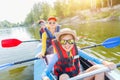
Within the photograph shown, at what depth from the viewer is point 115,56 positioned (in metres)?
5.97

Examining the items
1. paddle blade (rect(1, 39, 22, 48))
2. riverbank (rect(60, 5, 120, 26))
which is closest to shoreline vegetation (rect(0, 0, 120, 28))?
riverbank (rect(60, 5, 120, 26))

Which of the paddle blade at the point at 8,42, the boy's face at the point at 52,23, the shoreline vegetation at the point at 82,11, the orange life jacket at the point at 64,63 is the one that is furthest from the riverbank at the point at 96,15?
the orange life jacket at the point at 64,63

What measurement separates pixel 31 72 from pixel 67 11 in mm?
32169

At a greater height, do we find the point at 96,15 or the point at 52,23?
the point at 52,23

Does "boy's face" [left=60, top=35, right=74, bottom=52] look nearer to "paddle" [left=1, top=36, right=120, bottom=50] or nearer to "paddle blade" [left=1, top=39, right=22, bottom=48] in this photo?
"paddle" [left=1, top=36, right=120, bottom=50]

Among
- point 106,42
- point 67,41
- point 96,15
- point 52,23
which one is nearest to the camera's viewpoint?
point 67,41

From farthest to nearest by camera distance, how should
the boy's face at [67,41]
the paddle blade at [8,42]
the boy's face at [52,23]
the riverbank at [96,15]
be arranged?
the riverbank at [96,15]
the paddle blade at [8,42]
the boy's face at [52,23]
the boy's face at [67,41]

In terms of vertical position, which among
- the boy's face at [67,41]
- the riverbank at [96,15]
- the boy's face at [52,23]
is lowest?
the riverbank at [96,15]

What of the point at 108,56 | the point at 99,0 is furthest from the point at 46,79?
the point at 99,0

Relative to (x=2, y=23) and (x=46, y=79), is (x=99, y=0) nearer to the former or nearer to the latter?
(x=46, y=79)

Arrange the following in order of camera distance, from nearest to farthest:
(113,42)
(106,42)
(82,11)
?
1. (113,42)
2. (106,42)
3. (82,11)

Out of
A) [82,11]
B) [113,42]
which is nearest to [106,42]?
[113,42]

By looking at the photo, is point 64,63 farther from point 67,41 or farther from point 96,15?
point 96,15

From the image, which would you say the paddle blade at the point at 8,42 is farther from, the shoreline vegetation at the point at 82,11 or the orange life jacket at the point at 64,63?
the shoreline vegetation at the point at 82,11
